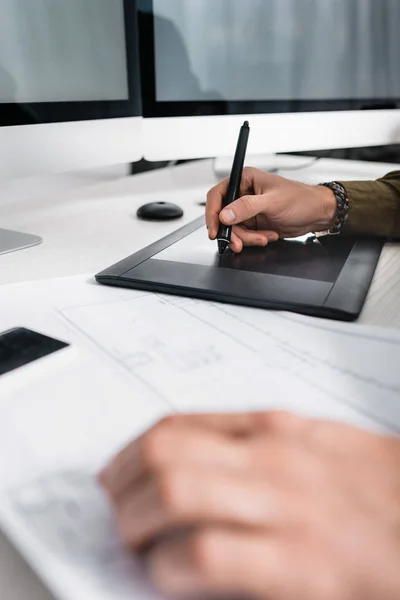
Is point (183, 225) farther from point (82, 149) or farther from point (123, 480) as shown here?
point (123, 480)

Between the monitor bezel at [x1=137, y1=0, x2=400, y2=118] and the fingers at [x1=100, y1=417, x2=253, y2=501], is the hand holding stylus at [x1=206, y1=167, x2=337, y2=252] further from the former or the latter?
the fingers at [x1=100, y1=417, x2=253, y2=501]

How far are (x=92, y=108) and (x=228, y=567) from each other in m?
0.66

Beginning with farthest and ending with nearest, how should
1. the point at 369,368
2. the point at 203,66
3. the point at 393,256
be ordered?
1. the point at 203,66
2. the point at 393,256
3. the point at 369,368

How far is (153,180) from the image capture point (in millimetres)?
1081

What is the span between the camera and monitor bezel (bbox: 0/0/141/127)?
2.07 ft

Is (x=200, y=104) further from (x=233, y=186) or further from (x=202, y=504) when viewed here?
(x=202, y=504)

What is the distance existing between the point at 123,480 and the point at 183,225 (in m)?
0.53

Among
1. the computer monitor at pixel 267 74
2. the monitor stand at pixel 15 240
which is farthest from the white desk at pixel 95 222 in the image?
the computer monitor at pixel 267 74

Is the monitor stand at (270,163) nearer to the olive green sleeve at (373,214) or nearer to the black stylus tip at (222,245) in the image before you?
the olive green sleeve at (373,214)

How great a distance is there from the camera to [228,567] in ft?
0.61

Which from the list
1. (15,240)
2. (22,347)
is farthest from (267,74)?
(22,347)

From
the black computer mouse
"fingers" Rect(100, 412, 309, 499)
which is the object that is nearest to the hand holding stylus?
the black computer mouse

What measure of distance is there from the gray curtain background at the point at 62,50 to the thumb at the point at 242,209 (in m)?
0.28

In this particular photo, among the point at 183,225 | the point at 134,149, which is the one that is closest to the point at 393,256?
the point at 183,225
